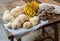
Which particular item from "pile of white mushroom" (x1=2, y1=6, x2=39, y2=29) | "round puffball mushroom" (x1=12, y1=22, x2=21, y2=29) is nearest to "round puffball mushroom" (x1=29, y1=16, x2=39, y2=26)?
"pile of white mushroom" (x1=2, y1=6, x2=39, y2=29)

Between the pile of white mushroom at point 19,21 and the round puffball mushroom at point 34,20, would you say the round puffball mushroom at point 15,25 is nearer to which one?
the pile of white mushroom at point 19,21

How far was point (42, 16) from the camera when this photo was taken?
156cm

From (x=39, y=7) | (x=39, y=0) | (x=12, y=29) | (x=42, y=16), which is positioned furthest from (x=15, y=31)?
(x=39, y=0)

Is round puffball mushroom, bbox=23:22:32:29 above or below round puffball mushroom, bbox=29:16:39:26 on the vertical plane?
below

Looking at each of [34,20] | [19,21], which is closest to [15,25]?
[19,21]

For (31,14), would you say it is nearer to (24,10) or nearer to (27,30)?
(24,10)

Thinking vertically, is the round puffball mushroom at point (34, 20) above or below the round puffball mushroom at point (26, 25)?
above

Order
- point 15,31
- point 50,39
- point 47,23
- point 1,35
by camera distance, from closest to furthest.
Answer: point 15,31
point 47,23
point 50,39
point 1,35

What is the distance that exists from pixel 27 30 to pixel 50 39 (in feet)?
2.26

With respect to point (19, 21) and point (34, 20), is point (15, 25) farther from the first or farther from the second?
point (34, 20)

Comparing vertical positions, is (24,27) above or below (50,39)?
above

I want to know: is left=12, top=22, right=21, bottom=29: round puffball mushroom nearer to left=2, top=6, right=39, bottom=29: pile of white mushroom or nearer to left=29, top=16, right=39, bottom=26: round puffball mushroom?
left=2, top=6, right=39, bottom=29: pile of white mushroom

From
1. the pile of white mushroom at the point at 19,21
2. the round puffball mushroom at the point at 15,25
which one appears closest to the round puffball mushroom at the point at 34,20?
the pile of white mushroom at the point at 19,21

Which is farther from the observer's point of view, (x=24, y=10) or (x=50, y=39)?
(x=50, y=39)
